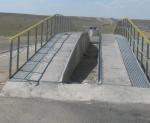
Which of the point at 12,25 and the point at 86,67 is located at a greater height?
the point at 12,25

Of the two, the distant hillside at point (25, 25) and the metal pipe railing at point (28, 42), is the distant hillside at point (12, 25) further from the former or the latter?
the metal pipe railing at point (28, 42)

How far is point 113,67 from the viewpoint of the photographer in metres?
13.6

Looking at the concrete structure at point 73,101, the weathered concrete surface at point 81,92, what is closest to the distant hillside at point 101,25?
the concrete structure at point 73,101

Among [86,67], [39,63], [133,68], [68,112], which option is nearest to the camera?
[68,112]

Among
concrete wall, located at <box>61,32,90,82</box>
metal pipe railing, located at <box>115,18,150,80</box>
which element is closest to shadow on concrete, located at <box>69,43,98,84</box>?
concrete wall, located at <box>61,32,90,82</box>

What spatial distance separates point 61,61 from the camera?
44.5 feet

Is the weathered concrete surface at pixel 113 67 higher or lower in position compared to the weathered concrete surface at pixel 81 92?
higher

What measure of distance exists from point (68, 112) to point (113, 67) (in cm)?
475

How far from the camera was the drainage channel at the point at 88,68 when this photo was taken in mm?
14352

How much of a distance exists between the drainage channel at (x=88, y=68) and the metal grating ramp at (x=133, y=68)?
115 cm

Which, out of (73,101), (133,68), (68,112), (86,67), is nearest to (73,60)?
(86,67)

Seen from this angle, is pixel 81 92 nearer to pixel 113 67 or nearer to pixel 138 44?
pixel 113 67

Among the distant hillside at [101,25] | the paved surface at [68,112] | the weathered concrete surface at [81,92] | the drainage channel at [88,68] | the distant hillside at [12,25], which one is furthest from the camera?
the distant hillside at [12,25]

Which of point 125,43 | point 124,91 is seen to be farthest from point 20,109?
point 125,43
